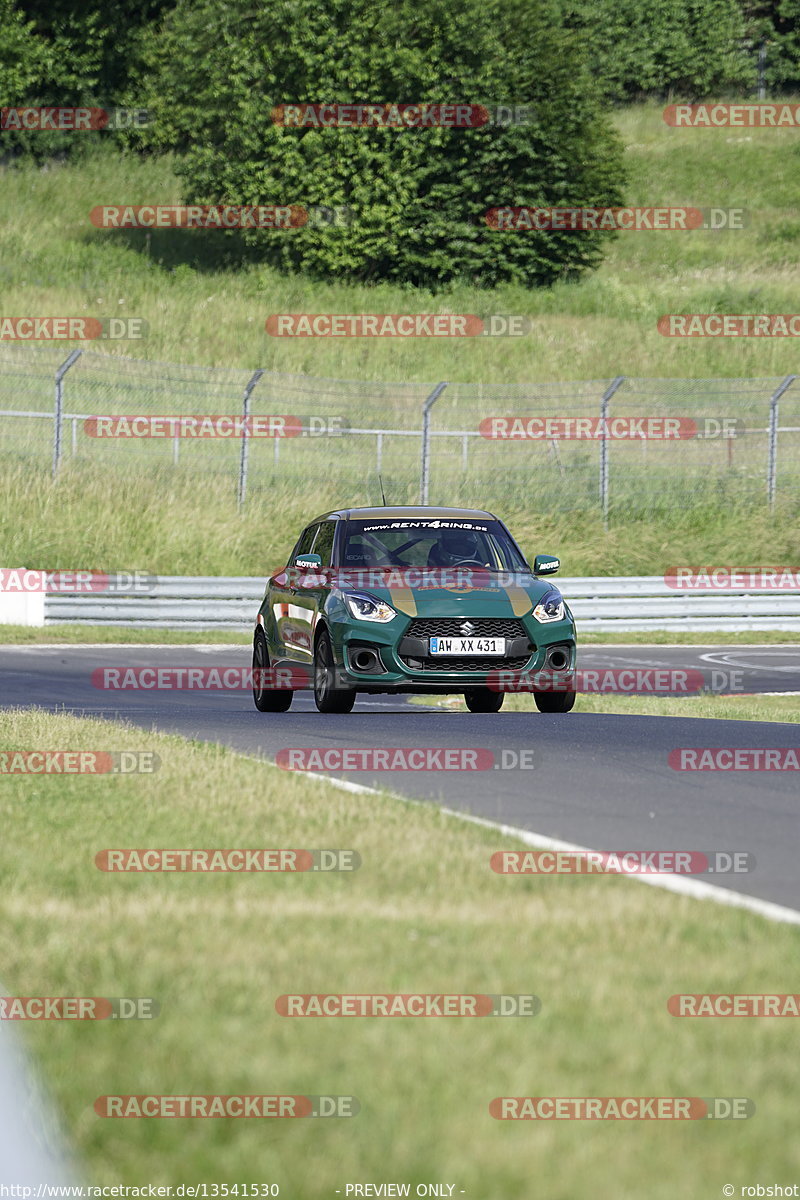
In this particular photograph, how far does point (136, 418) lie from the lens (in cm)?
2756

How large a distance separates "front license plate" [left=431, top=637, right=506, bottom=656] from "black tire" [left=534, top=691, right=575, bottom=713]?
2.58ft

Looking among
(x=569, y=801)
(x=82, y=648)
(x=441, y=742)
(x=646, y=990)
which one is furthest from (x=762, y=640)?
(x=646, y=990)

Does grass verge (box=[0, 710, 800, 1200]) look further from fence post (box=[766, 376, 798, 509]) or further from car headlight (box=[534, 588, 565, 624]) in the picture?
fence post (box=[766, 376, 798, 509])

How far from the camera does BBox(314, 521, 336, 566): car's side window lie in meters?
14.5

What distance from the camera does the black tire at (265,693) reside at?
14695 mm

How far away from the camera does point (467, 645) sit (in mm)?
13070

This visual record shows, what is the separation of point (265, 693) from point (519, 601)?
2.51 meters

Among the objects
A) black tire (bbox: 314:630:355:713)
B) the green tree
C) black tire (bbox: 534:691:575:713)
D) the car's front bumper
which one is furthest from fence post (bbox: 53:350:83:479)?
the green tree

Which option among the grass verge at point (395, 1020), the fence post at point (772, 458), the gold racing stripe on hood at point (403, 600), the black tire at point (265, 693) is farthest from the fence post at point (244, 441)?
the grass verge at point (395, 1020)

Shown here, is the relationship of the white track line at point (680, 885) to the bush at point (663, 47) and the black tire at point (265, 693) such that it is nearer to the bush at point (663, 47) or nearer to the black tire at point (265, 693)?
the black tire at point (265, 693)

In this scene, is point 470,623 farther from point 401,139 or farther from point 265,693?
point 401,139

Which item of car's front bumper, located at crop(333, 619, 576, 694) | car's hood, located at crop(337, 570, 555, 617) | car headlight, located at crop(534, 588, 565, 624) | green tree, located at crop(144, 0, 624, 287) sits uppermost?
green tree, located at crop(144, 0, 624, 287)

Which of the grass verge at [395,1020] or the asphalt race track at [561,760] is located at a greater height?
the grass verge at [395,1020]

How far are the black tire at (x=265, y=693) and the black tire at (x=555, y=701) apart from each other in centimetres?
208
